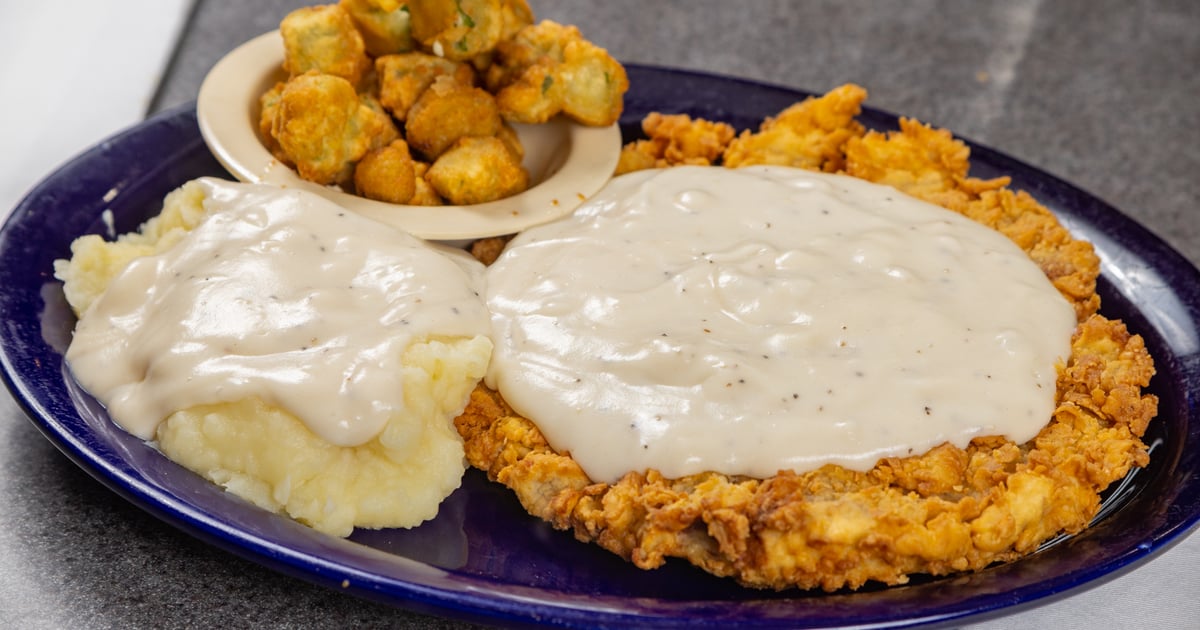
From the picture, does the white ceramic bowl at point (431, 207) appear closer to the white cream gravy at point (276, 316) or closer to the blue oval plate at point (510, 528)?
the white cream gravy at point (276, 316)

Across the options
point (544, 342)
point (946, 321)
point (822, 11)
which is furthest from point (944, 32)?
point (544, 342)

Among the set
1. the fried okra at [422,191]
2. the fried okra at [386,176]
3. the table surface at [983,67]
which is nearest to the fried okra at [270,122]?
the fried okra at [386,176]

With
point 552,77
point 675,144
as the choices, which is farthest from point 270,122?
point 675,144

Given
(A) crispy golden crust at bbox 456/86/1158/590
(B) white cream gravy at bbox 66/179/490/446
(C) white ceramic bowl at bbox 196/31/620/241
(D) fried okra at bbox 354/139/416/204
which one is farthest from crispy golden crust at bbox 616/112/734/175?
(A) crispy golden crust at bbox 456/86/1158/590

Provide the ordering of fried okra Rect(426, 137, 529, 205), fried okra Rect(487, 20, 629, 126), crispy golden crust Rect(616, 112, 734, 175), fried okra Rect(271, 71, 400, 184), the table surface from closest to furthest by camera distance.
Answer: fried okra Rect(271, 71, 400, 184), fried okra Rect(426, 137, 529, 205), fried okra Rect(487, 20, 629, 126), crispy golden crust Rect(616, 112, 734, 175), the table surface

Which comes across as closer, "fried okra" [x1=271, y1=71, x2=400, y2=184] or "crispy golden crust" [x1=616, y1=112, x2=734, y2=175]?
"fried okra" [x1=271, y1=71, x2=400, y2=184]

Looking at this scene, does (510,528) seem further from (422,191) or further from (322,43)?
(322,43)

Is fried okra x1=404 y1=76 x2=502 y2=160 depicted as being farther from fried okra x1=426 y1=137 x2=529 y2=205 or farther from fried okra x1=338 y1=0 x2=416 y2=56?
fried okra x1=338 y1=0 x2=416 y2=56
